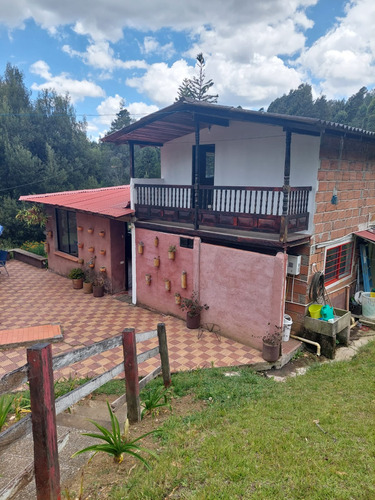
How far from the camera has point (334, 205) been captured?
837 cm

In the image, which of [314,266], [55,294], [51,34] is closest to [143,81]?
[51,34]

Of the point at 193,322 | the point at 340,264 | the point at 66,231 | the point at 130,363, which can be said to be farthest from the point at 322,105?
the point at 130,363

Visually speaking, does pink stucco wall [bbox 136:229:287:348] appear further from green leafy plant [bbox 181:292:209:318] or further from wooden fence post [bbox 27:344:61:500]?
wooden fence post [bbox 27:344:61:500]

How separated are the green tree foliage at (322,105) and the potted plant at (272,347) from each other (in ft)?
130

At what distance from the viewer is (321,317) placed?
7.88m

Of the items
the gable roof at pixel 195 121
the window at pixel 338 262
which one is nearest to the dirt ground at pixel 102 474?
the gable roof at pixel 195 121

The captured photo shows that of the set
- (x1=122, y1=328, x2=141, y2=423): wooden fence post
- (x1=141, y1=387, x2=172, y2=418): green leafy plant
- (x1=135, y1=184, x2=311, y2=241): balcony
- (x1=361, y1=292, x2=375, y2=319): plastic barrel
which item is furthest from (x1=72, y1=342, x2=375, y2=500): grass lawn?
(x1=361, y1=292, x2=375, y2=319): plastic barrel

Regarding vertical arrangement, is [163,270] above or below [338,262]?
below

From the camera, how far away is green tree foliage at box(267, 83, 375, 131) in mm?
40906

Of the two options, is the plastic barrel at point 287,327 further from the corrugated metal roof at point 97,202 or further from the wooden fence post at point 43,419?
the wooden fence post at point 43,419

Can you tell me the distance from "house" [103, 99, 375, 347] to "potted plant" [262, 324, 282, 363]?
235mm

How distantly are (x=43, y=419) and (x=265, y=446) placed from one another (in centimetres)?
233

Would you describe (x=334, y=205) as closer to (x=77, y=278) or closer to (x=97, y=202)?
(x=97, y=202)

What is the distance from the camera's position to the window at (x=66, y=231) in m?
12.9
